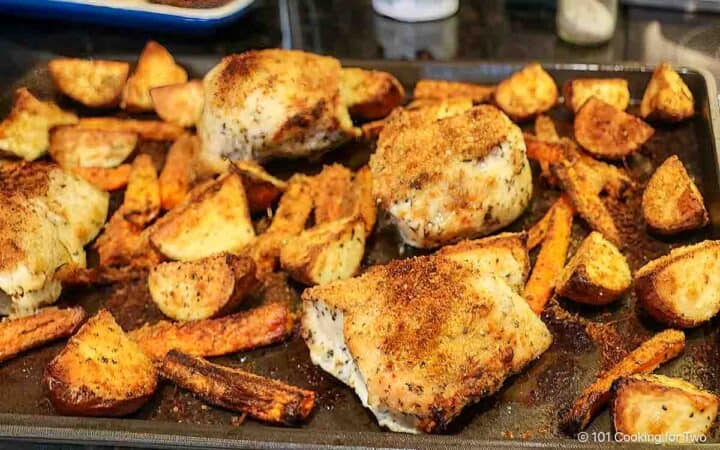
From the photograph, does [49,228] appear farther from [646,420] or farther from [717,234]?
[717,234]

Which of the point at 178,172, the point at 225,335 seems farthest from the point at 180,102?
the point at 225,335

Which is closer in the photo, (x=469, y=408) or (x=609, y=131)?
(x=469, y=408)

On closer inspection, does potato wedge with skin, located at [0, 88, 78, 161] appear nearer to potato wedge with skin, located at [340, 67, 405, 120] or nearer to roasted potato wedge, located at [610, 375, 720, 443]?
potato wedge with skin, located at [340, 67, 405, 120]

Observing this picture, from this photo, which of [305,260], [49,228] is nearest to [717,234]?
[305,260]

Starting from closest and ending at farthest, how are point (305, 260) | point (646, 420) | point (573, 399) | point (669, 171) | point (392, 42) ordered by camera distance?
1. point (646, 420)
2. point (573, 399)
3. point (305, 260)
4. point (669, 171)
5. point (392, 42)

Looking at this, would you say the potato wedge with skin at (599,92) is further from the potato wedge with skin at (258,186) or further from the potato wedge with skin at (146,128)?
the potato wedge with skin at (146,128)

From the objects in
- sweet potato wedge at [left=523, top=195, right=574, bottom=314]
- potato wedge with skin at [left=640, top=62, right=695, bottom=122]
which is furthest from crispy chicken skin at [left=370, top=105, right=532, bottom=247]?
potato wedge with skin at [left=640, top=62, right=695, bottom=122]

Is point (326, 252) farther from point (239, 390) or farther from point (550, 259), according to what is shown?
point (550, 259)
